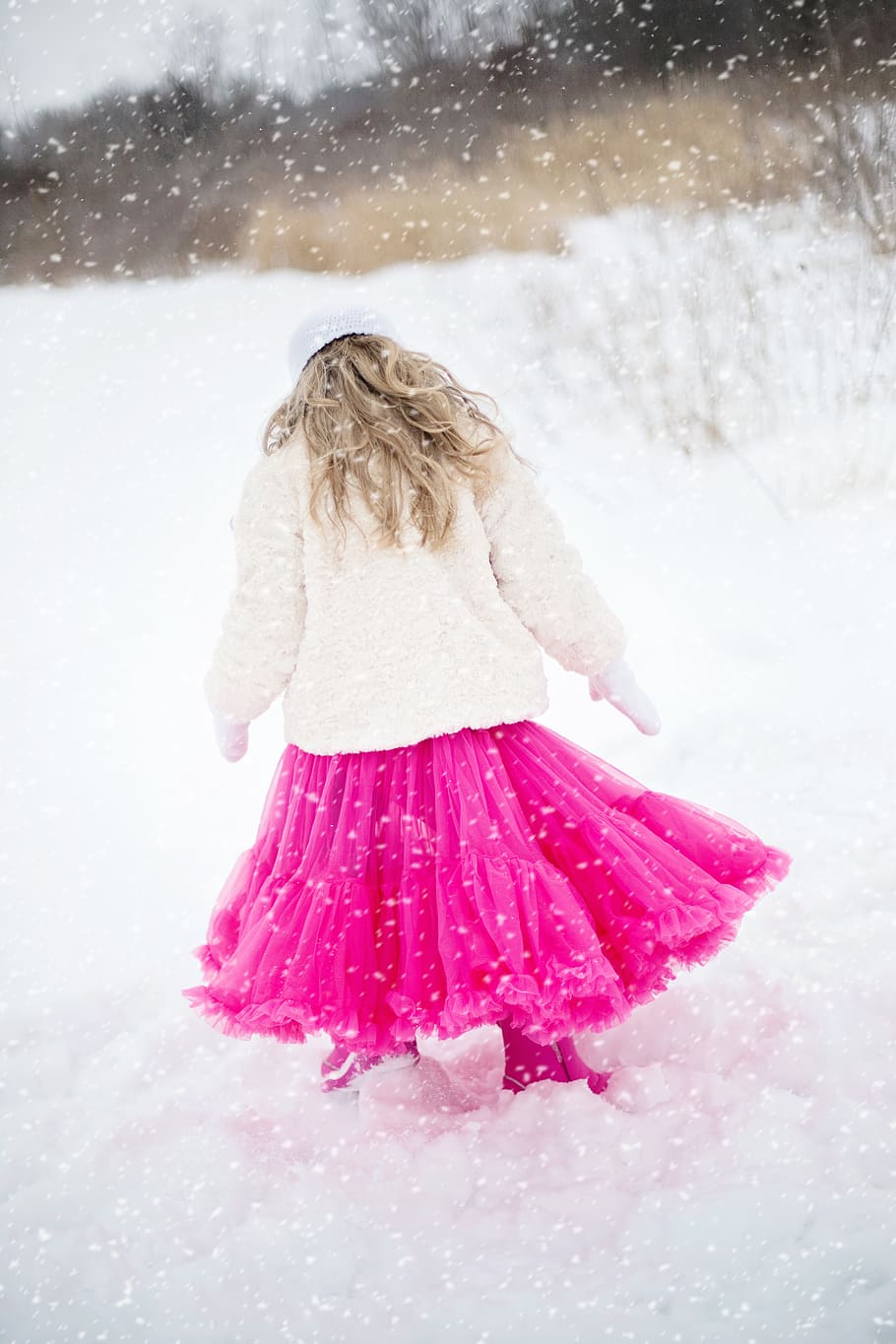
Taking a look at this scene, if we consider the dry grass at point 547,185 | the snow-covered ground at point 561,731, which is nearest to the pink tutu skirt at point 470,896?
the snow-covered ground at point 561,731

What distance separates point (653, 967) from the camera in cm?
114

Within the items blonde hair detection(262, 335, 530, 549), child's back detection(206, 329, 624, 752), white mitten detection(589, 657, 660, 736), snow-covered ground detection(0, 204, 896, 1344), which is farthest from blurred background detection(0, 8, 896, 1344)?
blonde hair detection(262, 335, 530, 549)

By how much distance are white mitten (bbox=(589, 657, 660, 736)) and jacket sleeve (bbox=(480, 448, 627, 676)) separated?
0.15 ft

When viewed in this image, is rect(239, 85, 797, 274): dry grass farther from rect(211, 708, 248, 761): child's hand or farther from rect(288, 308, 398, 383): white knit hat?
rect(211, 708, 248, 761): child's hand

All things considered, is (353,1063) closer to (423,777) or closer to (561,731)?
(423,777)

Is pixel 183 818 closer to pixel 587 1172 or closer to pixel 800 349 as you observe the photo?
pixel 587 1172

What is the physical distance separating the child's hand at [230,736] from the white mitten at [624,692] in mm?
527

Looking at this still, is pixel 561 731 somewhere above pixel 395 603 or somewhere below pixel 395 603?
below

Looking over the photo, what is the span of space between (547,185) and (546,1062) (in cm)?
256

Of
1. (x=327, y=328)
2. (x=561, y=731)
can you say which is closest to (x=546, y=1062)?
(x=327, y=328)

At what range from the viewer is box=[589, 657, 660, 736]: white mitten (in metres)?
1.35

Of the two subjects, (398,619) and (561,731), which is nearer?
(398,619)

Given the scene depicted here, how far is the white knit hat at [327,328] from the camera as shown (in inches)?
50.7

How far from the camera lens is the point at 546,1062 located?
1.27m
